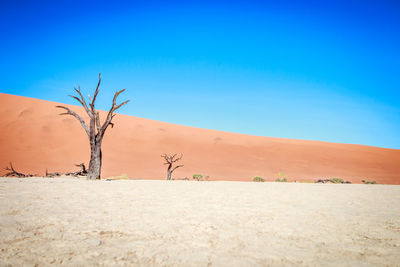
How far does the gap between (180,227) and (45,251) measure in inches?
58.5

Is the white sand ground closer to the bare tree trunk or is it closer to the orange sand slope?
the bare tree trunk

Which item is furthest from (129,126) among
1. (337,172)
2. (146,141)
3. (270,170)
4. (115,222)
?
(115,222)

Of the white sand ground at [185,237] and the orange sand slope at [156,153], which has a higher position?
the orange sand slope at [156,153]

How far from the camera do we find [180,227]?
3.01 metres

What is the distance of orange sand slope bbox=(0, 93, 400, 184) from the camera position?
67.2ft

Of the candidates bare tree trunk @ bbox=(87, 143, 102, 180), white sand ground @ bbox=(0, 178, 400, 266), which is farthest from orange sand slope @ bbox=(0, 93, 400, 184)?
white sand ground @ bbox=(0, 178, 400, 266)

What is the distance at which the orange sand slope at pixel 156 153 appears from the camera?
20.5 meters

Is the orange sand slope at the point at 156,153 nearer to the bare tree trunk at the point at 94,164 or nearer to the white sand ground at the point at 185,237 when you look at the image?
the bare tree trunk at the point at 94,164

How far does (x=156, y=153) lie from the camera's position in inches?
1058

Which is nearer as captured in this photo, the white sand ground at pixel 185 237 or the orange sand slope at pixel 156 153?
the white sand ground at pixel 185 237

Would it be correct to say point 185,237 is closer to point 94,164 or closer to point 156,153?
point 94,164

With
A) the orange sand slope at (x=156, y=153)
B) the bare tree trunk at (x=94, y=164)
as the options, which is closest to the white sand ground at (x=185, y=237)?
the bare tree trunk at (x=94, y=164)

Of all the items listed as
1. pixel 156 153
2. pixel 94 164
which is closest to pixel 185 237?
pixel 94 164

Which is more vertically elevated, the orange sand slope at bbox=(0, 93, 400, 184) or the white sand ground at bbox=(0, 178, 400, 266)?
the orange sand slope at bbox=(0, 93, 400, 184)
